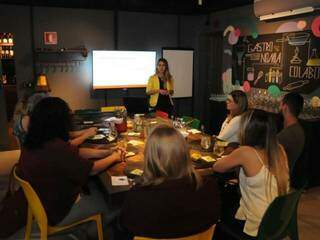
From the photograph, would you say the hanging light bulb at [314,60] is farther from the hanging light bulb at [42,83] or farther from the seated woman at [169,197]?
the hanging light bulb at [42,83]

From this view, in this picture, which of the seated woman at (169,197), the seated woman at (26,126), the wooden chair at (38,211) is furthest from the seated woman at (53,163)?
the seated woman at (26,126)

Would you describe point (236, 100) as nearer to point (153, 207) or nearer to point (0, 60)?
point (153, 207)

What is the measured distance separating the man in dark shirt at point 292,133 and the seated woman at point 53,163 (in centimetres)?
169

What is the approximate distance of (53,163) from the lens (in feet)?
6.48

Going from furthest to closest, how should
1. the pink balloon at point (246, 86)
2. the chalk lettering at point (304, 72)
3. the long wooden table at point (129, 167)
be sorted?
the pink balloon at point (246, 86) < the chalk lettering at point (304, 72) < the long wooden table at point (129, 167)

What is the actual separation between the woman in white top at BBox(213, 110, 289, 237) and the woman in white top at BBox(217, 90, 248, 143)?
1065 millimetres

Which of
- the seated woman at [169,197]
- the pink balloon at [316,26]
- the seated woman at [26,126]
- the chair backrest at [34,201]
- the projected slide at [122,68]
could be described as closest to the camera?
the seated woman at [169,197]

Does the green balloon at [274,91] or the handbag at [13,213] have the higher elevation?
the green balloon at [274,91]

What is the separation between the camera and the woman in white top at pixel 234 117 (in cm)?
312

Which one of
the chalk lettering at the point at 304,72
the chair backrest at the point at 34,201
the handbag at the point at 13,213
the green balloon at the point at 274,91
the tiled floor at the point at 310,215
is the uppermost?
the chalk lettering at the point at 304,72

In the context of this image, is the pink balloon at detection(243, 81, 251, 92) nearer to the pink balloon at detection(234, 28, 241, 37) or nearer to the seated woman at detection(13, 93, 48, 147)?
the pink balloon at detection(234, 28, 241, 37)

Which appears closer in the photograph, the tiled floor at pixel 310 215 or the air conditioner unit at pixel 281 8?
the tiled floor at pixel 310 215

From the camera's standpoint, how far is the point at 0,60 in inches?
212

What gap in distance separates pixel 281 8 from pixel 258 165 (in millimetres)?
3106
